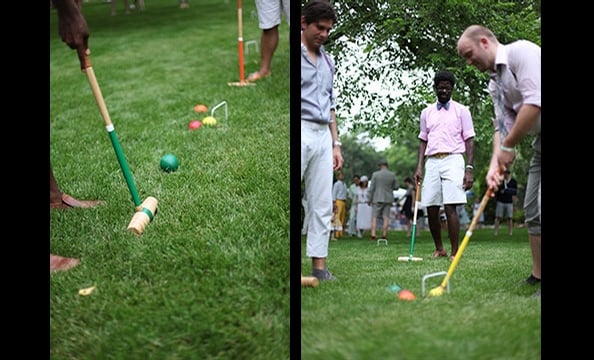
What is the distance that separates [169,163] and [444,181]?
1279 millimetres

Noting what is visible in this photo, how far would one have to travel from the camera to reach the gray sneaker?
8.64ft

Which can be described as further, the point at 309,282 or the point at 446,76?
the point at 446,76

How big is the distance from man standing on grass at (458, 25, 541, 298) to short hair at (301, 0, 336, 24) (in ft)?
1.57

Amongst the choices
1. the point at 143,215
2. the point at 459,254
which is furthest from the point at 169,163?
the point at 459,254

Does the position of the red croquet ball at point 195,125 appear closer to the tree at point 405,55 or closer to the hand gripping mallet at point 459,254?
the tree at point 405,55

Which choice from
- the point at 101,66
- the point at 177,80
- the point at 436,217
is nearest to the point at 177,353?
the point at 436,217

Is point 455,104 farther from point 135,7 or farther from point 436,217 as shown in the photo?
point 135,7

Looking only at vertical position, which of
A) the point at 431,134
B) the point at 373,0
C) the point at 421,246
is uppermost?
the point at 373,0

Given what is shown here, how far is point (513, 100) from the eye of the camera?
2.51m

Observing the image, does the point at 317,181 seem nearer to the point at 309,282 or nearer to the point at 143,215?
the point at 309,282

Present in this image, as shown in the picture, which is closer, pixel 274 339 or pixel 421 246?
pixel 274 339

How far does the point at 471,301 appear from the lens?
2445mm

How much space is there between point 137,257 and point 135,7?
3382 mm

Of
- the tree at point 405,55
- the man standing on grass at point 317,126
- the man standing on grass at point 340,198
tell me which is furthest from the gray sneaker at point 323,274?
the tree at point 405,55
